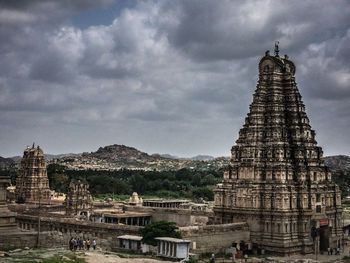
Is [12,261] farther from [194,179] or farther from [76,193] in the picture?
[194,179]

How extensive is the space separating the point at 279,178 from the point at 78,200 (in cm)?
2505

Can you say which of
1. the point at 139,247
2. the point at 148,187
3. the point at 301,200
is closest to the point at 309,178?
the point at 301,200

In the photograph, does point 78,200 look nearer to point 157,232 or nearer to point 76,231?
point 76,231

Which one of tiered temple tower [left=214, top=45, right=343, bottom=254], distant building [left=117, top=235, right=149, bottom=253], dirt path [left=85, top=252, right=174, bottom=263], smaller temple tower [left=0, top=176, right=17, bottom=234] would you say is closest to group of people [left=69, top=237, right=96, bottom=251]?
distant building [left=117, top=235, right=149, bottom=253]

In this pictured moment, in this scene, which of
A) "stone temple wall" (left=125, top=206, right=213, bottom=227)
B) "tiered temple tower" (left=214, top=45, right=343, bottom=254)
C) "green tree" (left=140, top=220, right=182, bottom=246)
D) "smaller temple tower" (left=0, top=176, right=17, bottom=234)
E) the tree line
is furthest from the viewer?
the tree line

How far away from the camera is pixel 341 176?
137 metres

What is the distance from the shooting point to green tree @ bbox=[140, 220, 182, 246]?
41.5 m

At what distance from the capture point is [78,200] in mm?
64625

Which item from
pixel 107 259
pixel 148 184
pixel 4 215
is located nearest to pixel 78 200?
pixel 4 215

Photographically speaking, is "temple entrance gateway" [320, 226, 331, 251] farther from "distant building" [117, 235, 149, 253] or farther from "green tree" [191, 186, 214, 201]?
"green tree" [191, 186, 214, 201]

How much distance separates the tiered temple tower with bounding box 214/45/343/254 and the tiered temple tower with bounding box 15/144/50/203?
34540mm

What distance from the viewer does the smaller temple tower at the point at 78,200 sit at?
64.0 metres

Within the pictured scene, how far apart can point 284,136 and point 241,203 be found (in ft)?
22.9

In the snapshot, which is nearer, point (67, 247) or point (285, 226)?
point (67, 247)
